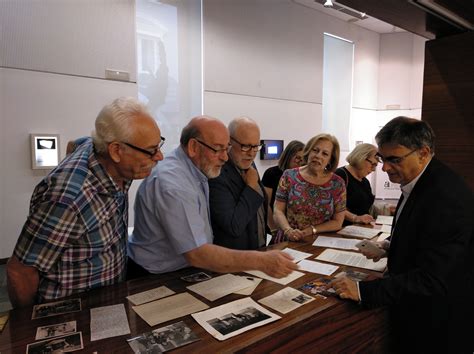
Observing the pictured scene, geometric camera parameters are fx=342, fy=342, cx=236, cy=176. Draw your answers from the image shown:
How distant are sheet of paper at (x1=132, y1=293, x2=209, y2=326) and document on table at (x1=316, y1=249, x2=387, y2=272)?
0.84m

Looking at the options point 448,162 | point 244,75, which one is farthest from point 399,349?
point 244,75

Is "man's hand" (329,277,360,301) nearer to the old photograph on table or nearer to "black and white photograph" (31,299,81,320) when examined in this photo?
the old photograph on table

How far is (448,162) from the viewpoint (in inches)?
78.1

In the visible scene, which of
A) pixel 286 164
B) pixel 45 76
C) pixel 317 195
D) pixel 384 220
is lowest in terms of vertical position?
pixel 384 220

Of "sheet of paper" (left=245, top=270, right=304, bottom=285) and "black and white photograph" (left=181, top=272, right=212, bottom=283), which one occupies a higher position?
"black and white photograph" (left=181, top=272, right=212, bottom=283)

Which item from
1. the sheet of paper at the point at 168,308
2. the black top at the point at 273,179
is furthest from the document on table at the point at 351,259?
the black top at the point at 273,179

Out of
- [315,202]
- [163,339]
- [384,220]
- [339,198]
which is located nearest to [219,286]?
[163,339]

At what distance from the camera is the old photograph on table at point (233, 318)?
112 centimetres

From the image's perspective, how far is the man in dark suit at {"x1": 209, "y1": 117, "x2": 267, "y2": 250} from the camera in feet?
5.61

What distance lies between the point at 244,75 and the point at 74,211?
5085 mm

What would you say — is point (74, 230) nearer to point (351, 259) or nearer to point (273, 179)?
point (351, 259)

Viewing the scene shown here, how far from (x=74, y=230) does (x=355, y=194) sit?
2.48 m

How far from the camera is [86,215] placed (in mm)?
1315

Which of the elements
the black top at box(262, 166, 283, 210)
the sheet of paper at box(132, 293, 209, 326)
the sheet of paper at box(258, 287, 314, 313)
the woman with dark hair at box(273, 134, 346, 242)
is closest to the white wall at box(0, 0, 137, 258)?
the black top at box(262, 166, 283, 210)
